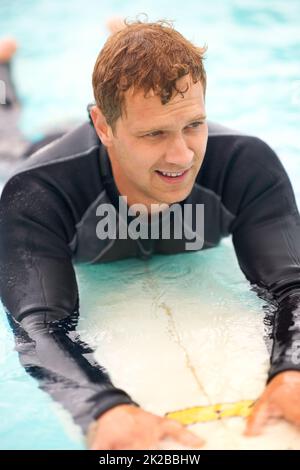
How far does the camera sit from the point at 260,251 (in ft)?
8.49

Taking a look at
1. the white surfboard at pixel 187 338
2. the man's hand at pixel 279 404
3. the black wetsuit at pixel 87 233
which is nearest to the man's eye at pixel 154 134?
Answer: the black wetsuit at pixel 87 233

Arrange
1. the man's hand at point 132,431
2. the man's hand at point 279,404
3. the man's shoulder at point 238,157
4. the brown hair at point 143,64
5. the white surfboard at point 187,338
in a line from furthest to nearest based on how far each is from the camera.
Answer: the man's shoulder at point 238,157 → the brown hair at point 143,64 → the white surfboard at point 187,338 → the man's hand at point 279,404 → the man's hand at point 132,431

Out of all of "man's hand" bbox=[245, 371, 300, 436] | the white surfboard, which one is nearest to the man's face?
the white surfboard

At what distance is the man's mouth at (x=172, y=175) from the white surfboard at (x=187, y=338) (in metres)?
0.49

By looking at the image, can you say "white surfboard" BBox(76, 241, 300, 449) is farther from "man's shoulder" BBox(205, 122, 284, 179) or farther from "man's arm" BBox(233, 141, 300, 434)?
"man's shoulder" BBox(205, 122, 284, 179)

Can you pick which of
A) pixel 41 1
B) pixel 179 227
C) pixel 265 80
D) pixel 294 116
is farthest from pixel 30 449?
pixel 41 1

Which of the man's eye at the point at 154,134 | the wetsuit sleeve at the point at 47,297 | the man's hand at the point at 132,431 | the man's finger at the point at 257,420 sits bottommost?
the man's finger at the point at 257,420

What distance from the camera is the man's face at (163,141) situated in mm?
2271

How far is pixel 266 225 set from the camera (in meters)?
2.64

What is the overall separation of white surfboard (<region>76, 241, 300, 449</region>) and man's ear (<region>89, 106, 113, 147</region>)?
1.89ft

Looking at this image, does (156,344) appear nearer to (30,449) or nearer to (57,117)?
(30,449)

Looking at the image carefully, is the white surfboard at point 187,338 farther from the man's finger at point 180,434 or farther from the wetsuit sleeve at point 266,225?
the wetsuit sleeve at point 266,225

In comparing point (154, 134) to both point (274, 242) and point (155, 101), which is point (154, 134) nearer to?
point (155, 101)

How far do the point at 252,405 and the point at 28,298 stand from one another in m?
0.71
